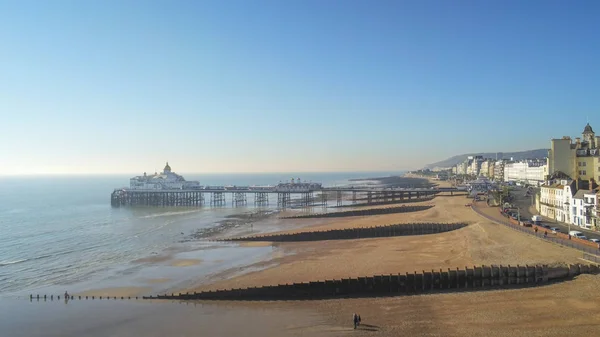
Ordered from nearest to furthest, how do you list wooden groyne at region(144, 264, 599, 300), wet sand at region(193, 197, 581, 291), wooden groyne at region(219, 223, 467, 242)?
wooden groyne at region(144, 264, 599, 300)
wet sand at region(193, 197, 581, 291)
wooden groyne at region(219, 223, 467, 242)

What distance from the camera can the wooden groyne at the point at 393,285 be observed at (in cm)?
2475

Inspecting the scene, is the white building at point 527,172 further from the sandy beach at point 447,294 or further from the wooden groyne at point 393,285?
the wooden groyne at point 393,285

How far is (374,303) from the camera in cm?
2325

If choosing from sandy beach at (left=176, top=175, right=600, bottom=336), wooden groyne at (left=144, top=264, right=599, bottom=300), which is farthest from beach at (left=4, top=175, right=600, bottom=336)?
wooden groyne at (left=144, top=264, right=599, bottom=300)

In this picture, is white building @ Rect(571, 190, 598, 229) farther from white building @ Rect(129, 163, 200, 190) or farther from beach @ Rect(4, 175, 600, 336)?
white building @ Rect(129, 163, 200, 190)

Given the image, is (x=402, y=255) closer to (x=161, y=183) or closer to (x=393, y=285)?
(x=393, y=285)

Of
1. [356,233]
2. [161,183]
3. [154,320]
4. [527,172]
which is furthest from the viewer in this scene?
[527,172]

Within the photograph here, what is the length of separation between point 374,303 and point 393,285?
2.26 metres

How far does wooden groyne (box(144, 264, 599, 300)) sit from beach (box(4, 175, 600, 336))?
0.84 m

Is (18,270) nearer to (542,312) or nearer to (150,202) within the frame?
(542,312)

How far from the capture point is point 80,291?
2792 cm

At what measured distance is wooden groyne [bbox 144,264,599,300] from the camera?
974 inches

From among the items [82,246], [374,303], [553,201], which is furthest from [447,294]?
[82,246]

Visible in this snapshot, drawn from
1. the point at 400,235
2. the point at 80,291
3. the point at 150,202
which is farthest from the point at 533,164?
the point at 80,291
